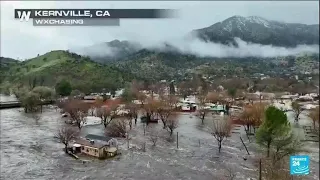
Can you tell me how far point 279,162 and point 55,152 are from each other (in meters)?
10.2

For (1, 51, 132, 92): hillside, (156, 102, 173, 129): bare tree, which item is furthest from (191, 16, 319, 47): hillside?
(156, 102, 173, 129): bare tree

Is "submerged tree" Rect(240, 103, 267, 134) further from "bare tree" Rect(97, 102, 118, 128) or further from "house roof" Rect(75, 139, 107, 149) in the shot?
→ "house roof" Rect(75, 139, 107, 149)

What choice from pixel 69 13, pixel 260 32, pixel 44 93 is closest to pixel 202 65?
pixel 260 32

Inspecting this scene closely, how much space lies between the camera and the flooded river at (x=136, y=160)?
1422 cm

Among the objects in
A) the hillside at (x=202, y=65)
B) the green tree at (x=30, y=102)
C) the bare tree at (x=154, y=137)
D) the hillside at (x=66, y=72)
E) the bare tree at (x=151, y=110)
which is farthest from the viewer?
the hillside at (x=202, y=65)

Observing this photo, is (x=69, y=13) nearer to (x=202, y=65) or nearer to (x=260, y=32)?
(x=202, y=65)

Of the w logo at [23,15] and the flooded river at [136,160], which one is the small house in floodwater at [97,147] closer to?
the flooded river at [136,160]

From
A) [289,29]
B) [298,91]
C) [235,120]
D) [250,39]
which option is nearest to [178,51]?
[250,39]

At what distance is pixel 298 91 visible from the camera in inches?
2004

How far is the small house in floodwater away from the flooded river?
22.6 inches

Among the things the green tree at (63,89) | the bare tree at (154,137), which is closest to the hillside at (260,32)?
the green tree at (63,89)

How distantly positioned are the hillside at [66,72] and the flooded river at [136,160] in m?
30.6

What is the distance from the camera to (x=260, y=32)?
136 metres

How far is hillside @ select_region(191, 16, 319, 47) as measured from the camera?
128 metres
